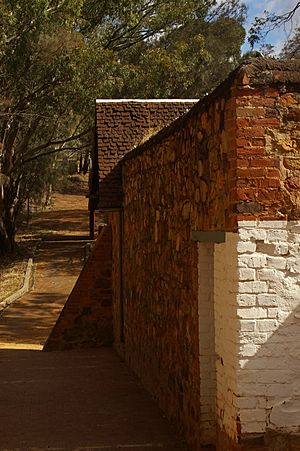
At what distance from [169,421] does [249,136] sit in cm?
400

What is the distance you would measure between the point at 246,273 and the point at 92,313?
10.6 meters

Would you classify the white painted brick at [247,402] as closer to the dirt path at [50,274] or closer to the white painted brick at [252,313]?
the white painted brick at [252,313]

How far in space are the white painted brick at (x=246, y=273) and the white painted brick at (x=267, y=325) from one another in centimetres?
31

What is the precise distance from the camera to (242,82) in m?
5.39

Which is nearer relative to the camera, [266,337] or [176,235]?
[266,337]

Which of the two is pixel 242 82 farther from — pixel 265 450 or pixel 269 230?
pixel 265 450

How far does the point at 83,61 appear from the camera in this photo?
85.3 ft

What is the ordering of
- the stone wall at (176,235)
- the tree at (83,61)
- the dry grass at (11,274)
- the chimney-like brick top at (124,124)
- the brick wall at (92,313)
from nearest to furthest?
the stone wall at (176,235)
the chimney-like brick top at (124,124)
the brick wall at (92,313)
the tree at (83,61)
the dry grass at (11,274)

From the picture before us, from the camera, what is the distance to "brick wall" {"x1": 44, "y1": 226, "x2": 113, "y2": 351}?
15.7m

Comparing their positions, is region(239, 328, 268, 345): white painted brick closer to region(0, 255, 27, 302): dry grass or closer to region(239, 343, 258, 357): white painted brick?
region(239, 343, 258, 357): white painted brick

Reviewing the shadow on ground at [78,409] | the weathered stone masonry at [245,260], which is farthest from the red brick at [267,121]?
the shadow on ground at [78,409]

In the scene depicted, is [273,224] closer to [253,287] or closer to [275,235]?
[275,235]

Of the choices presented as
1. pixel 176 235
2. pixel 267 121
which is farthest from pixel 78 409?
pixel 267 121

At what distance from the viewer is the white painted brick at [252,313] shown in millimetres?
5402
